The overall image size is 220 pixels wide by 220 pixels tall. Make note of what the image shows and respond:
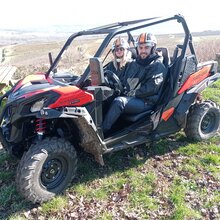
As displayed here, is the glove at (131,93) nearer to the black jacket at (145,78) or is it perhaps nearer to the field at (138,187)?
the black jacket at (145,78)

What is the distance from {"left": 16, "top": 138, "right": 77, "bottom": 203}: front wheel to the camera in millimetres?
3852

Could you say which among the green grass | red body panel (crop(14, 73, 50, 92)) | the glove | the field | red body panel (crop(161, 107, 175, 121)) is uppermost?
red body panel (crop(14, 73, 50, 92))

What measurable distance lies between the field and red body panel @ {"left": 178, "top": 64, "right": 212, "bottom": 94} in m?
0.95

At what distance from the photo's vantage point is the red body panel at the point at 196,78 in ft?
16.8

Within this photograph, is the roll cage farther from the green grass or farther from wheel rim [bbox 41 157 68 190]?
→ the green grass

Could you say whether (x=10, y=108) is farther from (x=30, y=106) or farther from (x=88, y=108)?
(x=88, y=108)

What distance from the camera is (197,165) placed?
16.4 ft

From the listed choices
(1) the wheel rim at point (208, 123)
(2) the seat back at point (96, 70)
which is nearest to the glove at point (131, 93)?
(2) the seat back at point (96, 70)

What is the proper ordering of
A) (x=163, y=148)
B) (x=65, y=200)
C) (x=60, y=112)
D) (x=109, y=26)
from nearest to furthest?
(x=60, y=112)
(x=65, y=200)
(x=109, y=26)
(x=163, y=148)

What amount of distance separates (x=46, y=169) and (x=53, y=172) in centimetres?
13

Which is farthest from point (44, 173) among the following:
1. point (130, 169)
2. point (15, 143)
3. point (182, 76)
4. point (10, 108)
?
point (182, 76)

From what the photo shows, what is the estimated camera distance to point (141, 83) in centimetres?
497

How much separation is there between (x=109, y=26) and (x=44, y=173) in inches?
80.3

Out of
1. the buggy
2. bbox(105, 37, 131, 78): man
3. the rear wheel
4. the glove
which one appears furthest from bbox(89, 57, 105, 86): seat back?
the rear wheel
